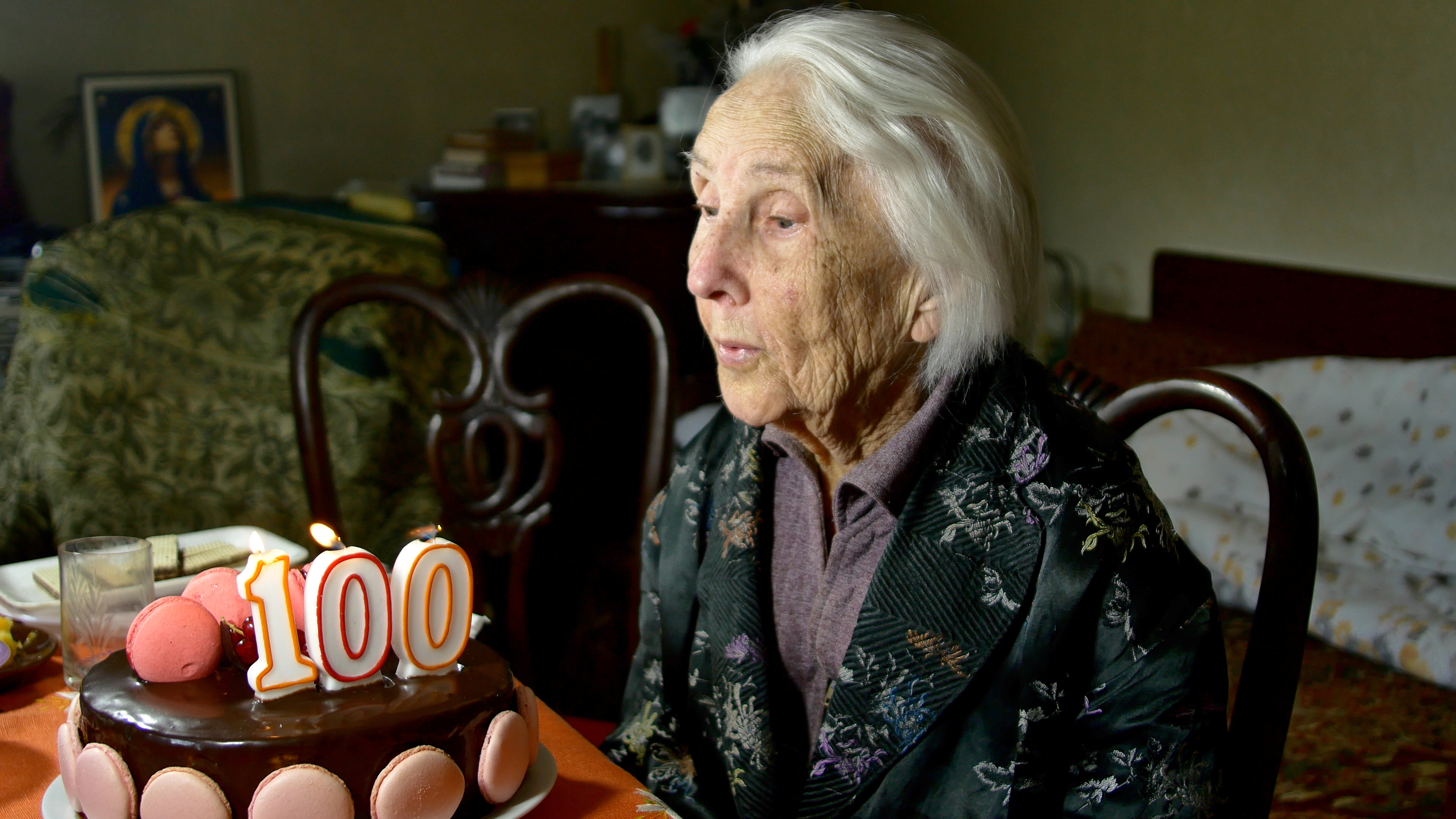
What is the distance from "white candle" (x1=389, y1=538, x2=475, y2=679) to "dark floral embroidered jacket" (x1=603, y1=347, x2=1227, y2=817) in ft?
1.20

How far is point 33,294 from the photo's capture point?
2.11 m

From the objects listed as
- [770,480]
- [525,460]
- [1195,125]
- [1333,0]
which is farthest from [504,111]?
[770,480]

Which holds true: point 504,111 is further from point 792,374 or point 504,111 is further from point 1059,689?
point 1059,689

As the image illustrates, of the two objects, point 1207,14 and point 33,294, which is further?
point 1207,14

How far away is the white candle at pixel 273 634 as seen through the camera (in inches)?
29.4

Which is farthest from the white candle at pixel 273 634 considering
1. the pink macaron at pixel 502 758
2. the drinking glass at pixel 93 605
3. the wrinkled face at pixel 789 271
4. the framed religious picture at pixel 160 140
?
the framed religious picture at pixel 160 140

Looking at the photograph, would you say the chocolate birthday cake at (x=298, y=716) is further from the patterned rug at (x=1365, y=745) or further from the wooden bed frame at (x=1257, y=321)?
the wooden bed frame at (x=1257, y=321)

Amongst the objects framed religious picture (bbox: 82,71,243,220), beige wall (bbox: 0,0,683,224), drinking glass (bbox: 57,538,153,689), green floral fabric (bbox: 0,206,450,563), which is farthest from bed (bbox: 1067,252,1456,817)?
framed religious picture (bbox: 82,71,243,220)

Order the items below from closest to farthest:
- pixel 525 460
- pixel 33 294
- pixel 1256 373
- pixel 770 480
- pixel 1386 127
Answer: pixel 770 480 → pixel 33 294 → pixel 1256 373 → pixel 1386 127 → pixel 525 460

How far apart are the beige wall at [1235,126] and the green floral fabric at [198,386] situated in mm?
1582

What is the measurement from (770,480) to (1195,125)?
2376 millimetres

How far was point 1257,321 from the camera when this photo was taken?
2.81 m

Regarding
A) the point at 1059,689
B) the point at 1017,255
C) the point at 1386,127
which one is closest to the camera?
the point at 1059,689

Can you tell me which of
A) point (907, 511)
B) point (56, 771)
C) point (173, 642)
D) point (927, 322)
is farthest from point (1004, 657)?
point (56, 771)
